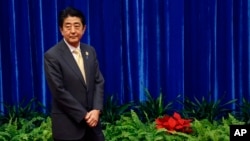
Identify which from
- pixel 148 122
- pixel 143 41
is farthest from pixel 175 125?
pixel 143 41

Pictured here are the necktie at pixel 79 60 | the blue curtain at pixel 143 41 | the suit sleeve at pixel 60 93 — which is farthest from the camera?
the blue curtain at pixel 143 41

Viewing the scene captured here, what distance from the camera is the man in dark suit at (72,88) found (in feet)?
9.59

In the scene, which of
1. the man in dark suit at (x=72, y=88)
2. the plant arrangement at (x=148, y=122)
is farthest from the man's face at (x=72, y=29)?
the plant arrangement at (x=148, y=122)

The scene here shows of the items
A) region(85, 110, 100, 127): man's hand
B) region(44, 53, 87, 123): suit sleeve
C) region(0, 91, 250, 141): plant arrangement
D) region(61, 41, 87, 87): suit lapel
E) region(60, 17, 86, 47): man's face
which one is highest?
region(60, 17, 86, 47): man's face

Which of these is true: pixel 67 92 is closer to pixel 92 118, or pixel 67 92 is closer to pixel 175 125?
pixel 92 118

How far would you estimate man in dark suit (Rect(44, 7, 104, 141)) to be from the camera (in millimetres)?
2922

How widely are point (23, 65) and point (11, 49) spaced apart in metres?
0.22

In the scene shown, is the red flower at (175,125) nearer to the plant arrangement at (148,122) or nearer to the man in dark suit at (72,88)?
the plant arrangement at (148,122)

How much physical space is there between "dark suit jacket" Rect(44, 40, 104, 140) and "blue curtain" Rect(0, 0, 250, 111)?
202 cm

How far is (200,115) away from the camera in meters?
5.01

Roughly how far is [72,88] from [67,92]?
5 centimetres

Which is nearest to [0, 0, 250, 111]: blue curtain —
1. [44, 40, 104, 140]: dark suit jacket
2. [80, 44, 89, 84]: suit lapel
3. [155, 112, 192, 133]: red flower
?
[155, 112, 192, 133]: red flower

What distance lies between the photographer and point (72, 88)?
117 inches

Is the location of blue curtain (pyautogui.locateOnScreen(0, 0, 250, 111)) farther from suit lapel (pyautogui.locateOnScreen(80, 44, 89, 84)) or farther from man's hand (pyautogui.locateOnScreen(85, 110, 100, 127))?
man's hand (pyautogui.locateOnScreen(85, 110, 100, 127))
